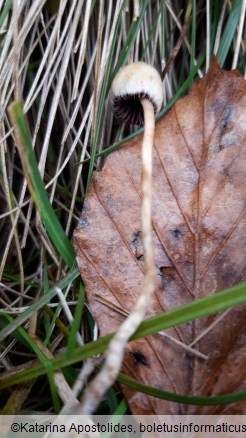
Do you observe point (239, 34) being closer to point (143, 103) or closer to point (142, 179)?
point (143, 103)

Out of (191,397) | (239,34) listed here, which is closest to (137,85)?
(239,34)

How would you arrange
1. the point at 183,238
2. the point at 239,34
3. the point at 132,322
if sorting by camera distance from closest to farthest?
the point at 132,322, the point at 183,238, the point at 239,34

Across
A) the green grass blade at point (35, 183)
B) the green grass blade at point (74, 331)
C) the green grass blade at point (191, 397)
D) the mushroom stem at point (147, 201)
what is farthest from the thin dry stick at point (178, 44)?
the green grass blade at point (191, 397)

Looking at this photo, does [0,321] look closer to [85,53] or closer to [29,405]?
[29,405]

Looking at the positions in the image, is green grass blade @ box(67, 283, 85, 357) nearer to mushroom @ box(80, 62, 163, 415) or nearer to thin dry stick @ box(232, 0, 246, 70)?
mushroom @ box(80, 62, 163, 415)

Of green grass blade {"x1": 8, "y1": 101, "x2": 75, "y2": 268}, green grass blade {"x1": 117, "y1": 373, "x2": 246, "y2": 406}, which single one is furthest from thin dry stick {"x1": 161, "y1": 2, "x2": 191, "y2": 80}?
green grass blade {"x1": 117, "y1": 373, "x2": 246, "y2": 406}

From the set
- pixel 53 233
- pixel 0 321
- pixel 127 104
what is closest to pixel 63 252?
pixel 53 233

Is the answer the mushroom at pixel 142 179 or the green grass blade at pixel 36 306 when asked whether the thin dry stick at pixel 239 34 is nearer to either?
the mushroom at pixel 142 179
